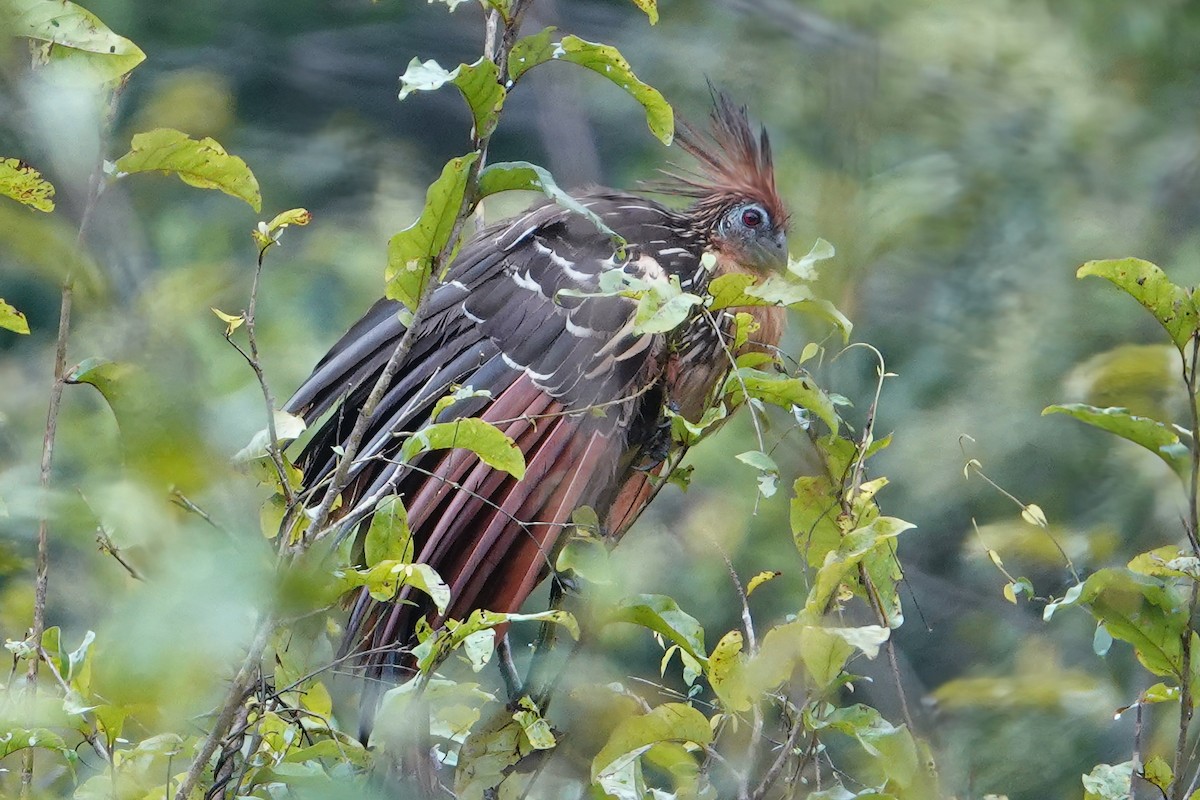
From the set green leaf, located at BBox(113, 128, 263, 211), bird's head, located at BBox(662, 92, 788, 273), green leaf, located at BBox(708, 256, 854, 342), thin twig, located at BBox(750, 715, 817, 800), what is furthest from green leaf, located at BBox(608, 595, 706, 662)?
bird's head, located at BBox(662, 92, 788, 273)

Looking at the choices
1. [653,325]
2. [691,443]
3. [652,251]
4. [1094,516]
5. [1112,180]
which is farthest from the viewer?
[1112,180]

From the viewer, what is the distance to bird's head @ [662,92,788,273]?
3.14 meters

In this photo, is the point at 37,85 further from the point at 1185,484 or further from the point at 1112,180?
the point at 1112,180

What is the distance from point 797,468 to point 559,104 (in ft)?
5.11

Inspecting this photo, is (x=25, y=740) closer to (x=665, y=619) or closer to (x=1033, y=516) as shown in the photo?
(x=665, y=619)

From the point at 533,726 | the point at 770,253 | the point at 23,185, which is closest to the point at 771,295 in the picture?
the point at 533,726

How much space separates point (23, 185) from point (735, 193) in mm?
2029

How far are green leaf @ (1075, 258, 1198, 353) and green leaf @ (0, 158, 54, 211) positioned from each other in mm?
1206

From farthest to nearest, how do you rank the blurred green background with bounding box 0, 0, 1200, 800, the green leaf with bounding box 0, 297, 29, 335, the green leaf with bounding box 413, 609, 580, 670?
the blurred green background with bounding box 0, 0, 1200, 800 → the green leaf with bounding box 0, 297, 29, 335 → the green leaf with bounding box 413, 609, 580, 670

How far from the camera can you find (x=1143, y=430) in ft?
5.08

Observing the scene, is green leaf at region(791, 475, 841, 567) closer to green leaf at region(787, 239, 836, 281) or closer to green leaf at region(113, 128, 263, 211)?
green leaf at region(787, 239, 836, 281)

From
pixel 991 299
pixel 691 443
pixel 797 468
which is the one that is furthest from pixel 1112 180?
pixel 691 443

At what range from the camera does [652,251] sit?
2.87 meters

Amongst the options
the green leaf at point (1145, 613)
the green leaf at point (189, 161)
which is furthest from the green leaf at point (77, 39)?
the green leaf at point (1145, 613)
